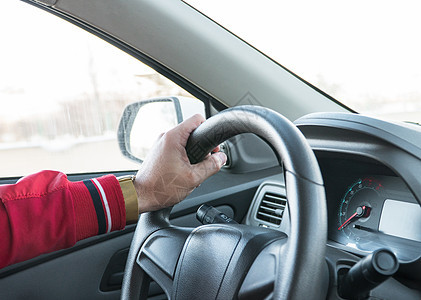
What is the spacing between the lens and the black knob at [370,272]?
65 centimetres

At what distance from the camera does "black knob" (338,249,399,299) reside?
65 centimetres

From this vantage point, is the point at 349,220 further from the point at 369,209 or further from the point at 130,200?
the point at 130,200

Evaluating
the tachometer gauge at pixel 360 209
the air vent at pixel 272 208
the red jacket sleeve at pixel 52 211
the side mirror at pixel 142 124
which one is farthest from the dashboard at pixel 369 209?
the side mirror at pixel 142 124

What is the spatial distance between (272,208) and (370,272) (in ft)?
2.55

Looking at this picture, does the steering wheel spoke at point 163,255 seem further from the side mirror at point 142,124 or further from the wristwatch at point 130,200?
the side mirror at point 142,124

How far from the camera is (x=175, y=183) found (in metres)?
0.97

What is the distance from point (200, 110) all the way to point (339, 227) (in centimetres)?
70

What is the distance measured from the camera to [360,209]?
3.60 feet

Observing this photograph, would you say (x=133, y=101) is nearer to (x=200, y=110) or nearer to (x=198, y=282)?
(x=200, y=110)

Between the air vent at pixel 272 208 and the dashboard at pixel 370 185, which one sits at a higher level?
the dashboard at pixel 370 185

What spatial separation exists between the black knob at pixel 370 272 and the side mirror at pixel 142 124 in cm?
102

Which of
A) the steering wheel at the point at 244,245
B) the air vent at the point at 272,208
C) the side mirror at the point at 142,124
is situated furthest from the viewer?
the side mirror at the point at 142,124

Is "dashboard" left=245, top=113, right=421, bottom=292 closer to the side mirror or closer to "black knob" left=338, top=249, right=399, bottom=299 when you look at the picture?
"black knob" left=338, top=249, right=399, bottom=299

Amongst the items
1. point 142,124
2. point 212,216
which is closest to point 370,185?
point 212,216
